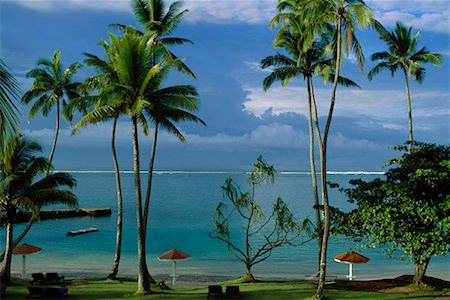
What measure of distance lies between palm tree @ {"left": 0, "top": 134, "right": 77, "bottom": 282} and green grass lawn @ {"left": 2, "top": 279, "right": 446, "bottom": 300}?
3.55m

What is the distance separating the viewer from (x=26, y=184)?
2025cm

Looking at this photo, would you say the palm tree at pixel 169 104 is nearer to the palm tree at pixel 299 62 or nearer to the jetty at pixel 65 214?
the palm tree at pixel 299 62

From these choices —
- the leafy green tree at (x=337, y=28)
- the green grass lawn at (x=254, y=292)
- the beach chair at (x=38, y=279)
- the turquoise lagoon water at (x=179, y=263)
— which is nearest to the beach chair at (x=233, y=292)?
the green grass lawn at (x=254, y=292)

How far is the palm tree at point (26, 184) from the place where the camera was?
65.3 ft

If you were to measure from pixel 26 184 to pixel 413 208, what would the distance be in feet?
55.0

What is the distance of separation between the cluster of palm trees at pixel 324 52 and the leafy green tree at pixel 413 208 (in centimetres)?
161

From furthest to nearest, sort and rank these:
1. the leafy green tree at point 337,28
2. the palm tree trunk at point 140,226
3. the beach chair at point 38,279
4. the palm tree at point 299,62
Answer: the palm tree at point 299,62, the beach chair at point 38,279, the palm tree trunk at point 140,226, the leafy green tree at point 337,28

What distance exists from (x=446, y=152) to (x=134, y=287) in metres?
15.2

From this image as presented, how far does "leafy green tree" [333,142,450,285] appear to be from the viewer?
54.3 feet

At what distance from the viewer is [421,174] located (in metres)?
16.6

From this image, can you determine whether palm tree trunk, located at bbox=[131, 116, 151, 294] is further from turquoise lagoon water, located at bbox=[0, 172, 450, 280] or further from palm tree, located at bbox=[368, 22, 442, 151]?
palm tree, located at bbox=[368, 22, 442, 151]

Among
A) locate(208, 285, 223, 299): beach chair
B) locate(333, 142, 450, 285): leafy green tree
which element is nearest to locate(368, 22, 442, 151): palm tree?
locate(333, 142, 450, 285): leafy green tree

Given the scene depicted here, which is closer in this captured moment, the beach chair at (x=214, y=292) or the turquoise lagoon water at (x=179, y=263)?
the beach chair at (x=214, y=292)

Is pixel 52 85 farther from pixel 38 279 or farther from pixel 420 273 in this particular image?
pixel 420 273
